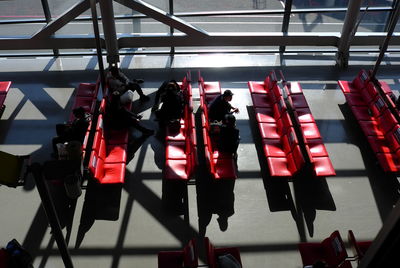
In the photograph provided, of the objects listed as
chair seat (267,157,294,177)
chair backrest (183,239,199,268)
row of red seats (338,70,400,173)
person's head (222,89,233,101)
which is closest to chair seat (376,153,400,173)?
row of red seats (338,70,400,173)

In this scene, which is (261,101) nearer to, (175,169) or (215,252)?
(175,169)

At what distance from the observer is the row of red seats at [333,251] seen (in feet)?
20.2

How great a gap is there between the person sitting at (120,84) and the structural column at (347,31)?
18.1ft

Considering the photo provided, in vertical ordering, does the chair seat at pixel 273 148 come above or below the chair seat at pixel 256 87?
below

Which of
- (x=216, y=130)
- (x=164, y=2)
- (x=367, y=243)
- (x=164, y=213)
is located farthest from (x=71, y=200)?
(x=164, y=2)

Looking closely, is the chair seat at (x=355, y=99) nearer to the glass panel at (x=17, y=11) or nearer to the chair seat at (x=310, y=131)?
the chair seat at (x=310, y=131)

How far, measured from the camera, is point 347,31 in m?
A: 11.2

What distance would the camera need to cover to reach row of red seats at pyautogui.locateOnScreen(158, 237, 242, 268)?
5.95 metres

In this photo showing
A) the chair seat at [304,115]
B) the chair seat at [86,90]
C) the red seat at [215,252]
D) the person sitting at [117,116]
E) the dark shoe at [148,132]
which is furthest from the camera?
the chair seat at [86,90]

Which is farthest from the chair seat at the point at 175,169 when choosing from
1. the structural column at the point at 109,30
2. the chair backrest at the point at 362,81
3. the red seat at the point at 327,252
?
the chair backrest at the point at 362,81

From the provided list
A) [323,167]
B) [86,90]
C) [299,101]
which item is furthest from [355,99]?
[86,90]

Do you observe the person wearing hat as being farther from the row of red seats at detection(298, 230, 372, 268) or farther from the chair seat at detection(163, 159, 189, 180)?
the row of red seats at detection(298, 230, 372, 268)

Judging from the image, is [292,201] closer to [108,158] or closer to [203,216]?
[203,216]

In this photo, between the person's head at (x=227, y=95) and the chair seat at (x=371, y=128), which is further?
the chair seat at (x=371, y=128)
